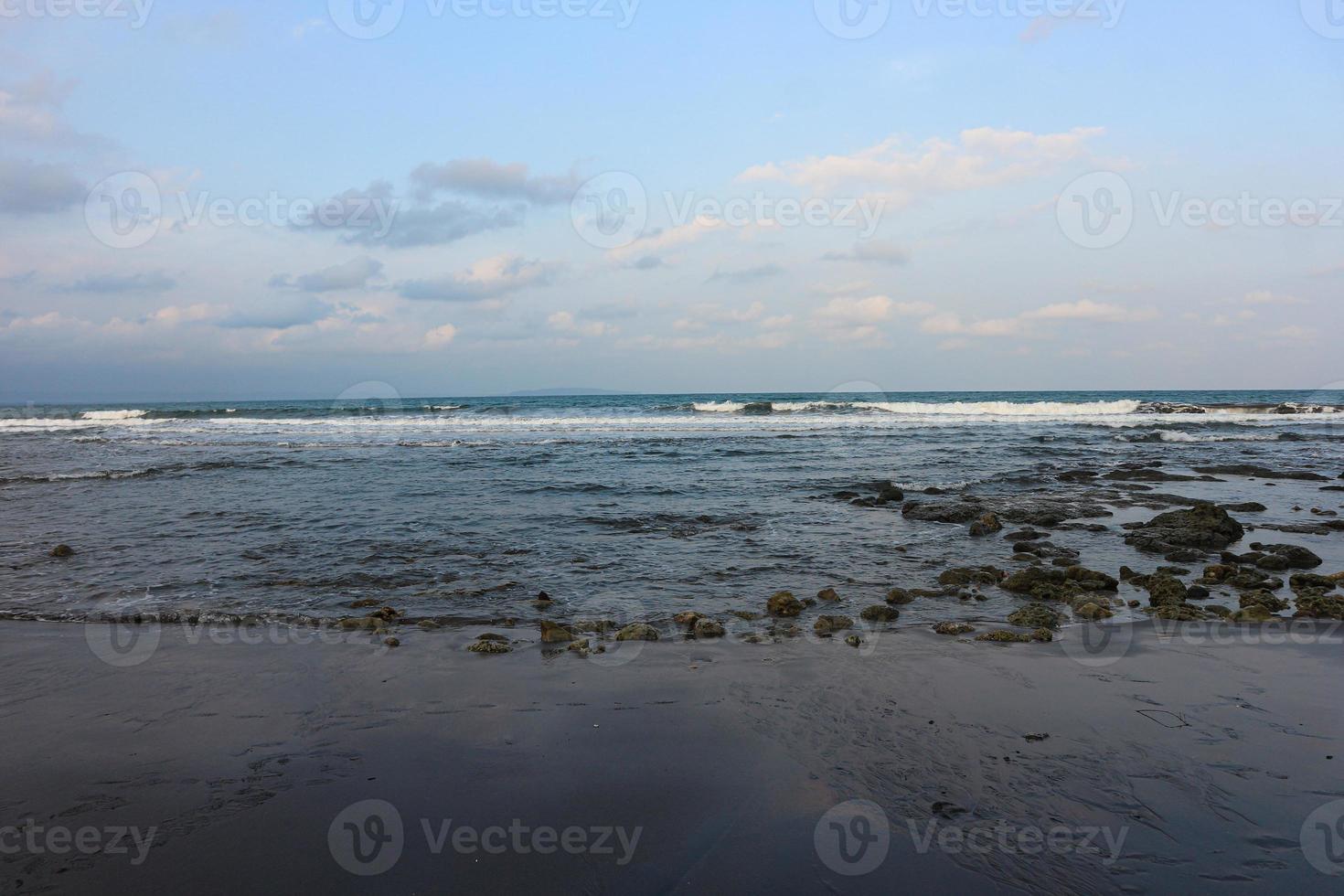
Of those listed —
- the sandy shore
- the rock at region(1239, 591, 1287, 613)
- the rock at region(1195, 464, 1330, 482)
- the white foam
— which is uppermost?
the white foam

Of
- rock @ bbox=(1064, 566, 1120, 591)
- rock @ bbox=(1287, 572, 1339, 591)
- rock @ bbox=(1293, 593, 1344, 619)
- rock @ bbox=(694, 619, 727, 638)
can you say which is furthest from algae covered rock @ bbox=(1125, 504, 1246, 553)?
rock @ bbox=(694, 619, 727, 638)

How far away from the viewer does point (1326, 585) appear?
827cm

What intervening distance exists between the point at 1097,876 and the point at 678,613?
4.55m

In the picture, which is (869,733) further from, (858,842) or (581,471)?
(581,471)

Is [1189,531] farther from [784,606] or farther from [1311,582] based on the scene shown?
[784,606]

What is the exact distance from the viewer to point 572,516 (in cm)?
1334

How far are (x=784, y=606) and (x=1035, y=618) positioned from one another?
2.48m

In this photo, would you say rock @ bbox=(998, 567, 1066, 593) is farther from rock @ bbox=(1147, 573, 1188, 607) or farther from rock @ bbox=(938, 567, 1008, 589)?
rock @ bbox=(1147, 573, 1188, 607)

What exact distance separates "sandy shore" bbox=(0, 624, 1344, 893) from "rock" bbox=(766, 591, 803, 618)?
3.78 feet

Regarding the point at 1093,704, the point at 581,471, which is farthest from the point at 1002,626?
the point at 581,471

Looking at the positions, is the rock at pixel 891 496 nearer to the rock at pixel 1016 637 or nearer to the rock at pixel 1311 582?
the rock at pixel 1311 582

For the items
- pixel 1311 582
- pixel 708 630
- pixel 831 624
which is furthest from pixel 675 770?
pixel 1311 582

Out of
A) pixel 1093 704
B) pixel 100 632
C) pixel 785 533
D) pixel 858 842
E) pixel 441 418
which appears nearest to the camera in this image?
pixel 858 842

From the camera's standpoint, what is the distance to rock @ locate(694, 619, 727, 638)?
6891 millimetres
